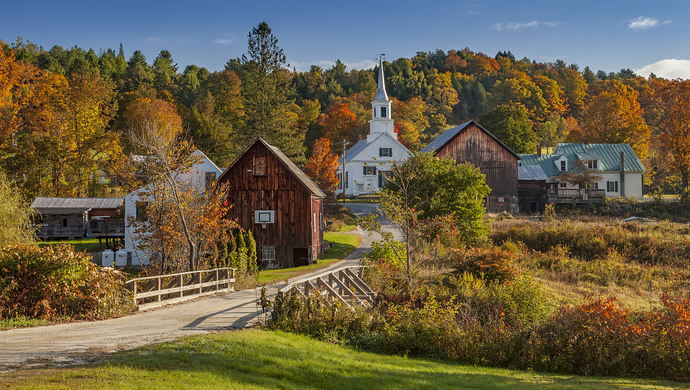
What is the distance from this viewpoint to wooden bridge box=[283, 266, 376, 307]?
13.7 meters

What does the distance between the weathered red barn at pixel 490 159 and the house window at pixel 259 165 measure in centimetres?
2357

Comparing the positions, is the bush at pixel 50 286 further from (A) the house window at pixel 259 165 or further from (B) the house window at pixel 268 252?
(A) the house window at pixel 259 165

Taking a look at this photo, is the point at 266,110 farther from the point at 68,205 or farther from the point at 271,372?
the point at 271,372

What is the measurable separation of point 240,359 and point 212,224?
1339cm

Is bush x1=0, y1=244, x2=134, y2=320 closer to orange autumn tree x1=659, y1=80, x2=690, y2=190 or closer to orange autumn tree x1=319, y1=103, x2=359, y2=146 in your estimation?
orange autumn tree x1=659, y1=80, x2=690, y2=190

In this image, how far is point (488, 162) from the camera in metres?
52.1

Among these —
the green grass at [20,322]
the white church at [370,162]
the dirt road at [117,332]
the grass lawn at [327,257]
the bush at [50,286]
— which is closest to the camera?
the dirt road at [117,332]

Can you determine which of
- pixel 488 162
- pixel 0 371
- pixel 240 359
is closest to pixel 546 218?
pixel 488 162

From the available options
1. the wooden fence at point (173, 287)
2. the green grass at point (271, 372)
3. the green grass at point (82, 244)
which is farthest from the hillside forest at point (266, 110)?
the green grass at point (271, 372)

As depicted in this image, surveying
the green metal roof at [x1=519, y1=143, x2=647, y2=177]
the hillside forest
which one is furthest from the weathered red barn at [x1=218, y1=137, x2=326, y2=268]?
the green metal roof at [x1=519, y1=143, x2=647, y2=177]

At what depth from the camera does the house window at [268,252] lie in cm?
3359

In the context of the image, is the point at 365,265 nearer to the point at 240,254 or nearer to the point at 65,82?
the point at 240,254

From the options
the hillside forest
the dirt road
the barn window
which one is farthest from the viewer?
the barn window

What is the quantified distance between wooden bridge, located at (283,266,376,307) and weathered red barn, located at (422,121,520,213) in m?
34.6
